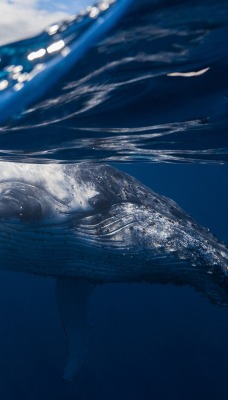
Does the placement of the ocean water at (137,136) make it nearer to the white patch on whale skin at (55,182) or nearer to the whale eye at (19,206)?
the white patch on whale skin at (55,182)

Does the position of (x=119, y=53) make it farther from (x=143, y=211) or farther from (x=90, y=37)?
(x=143, y=211)

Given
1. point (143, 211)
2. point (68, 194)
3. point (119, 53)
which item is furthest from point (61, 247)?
point (119, 53)

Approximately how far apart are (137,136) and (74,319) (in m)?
6.13

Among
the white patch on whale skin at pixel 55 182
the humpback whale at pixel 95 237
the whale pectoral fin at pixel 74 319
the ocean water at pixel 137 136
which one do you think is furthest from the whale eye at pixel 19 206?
the whale pectoral fin at pixel 74 319

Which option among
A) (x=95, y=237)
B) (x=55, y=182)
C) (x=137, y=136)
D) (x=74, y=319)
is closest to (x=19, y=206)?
(x=55, y=182)

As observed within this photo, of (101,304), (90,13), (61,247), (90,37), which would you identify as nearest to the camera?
(90,13)

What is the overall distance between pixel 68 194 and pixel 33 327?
36200 millimetres

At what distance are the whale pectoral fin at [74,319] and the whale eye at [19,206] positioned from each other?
10.3 feet

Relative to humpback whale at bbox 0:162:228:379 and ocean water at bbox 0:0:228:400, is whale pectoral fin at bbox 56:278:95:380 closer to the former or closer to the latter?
humpback whale at bbox 0:162:228:379

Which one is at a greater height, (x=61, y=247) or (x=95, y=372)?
(x=61, y=247)

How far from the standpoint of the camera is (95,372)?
31.5 m

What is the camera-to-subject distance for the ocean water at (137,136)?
280 inches

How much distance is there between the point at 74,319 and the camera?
11516mm

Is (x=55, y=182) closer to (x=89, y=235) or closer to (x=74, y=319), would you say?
(x=89, y=235)
